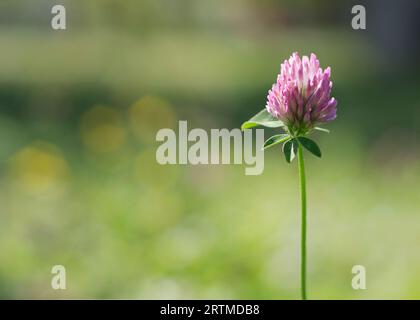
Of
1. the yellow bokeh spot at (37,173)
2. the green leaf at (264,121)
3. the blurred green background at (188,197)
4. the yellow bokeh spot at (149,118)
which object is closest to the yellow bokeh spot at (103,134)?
the blurred green background at (188,197)

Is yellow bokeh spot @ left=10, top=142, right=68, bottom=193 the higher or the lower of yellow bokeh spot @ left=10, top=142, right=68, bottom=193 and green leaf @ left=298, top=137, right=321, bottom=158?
the higher

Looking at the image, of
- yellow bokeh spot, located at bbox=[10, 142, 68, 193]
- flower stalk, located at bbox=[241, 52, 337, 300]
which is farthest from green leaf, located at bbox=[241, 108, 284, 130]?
yellow bokeh spot, located at bbox=[10, 142, 68, 193]

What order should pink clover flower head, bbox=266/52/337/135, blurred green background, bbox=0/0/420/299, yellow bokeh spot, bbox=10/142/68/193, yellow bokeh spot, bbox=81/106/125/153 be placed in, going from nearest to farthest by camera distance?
pink clover flower head, bbox=266/52/337/135, blurred green background, bbox=0/0/420/299, yellow bokeh spot, bbox=10/142/68/193, yellow bokeh spot, bbox=81/106/125/153

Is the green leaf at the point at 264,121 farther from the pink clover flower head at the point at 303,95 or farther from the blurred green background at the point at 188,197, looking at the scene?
the blurred green background at the point at 188,197

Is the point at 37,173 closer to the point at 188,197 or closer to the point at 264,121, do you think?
the point at 188,197

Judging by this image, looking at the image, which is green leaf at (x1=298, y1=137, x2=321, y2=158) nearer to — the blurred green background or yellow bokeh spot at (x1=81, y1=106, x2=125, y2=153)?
A: the blurred green background

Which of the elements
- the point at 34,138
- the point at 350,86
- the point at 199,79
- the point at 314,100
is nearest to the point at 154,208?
the point at 34,138

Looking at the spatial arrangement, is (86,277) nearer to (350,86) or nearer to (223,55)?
(350,86)
